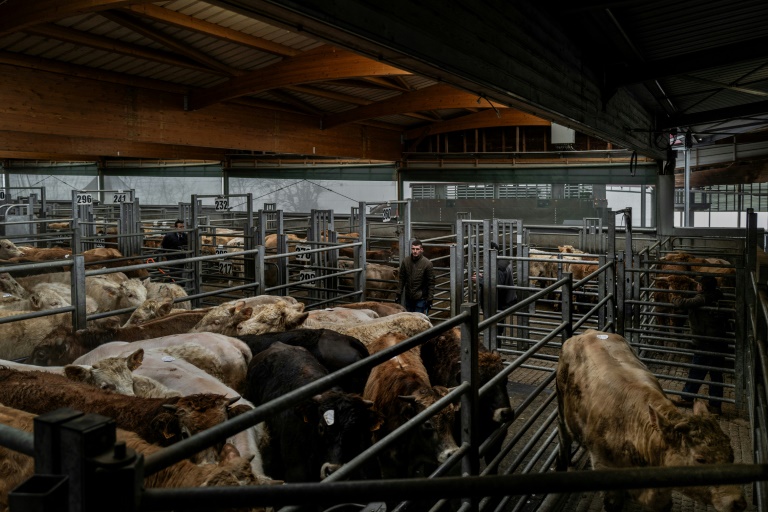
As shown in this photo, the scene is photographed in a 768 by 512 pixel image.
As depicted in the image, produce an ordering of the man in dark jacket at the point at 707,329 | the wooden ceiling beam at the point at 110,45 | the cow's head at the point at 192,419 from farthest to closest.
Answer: the wooden ceiling beam at the point at 110,45 → the man in dark jacket at the point at 707,329 → the cow's head at the point at 192,419

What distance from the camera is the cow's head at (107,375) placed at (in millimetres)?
4516

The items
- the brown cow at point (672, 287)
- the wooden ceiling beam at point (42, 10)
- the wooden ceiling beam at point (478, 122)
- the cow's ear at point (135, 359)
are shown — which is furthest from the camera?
the wooden ceiling beam at point (478, 122)

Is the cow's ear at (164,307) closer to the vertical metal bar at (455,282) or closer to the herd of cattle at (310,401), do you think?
the herd of cattle at (310,401)

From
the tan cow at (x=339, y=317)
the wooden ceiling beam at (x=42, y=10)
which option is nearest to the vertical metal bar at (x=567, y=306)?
the tan cow at (x=339, y=317)

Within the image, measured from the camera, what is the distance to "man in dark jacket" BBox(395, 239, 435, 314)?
9977 mm

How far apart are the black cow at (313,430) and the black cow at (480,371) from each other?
1.16 meters

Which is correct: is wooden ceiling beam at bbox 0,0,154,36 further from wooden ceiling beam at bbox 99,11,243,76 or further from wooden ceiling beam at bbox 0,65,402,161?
wooden ceiling beam at bbox 0,65,402,161

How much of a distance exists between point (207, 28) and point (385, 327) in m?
5.45

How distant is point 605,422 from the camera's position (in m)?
4.20

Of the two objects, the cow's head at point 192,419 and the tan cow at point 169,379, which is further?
the tan cow at point 169,379

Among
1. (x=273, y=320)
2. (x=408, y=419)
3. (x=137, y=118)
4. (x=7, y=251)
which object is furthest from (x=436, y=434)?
(x=7, y=251)

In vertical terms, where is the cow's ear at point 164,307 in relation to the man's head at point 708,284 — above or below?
below

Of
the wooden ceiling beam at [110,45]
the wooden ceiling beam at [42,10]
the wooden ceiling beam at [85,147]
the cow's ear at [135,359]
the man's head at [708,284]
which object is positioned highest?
the wooden ceiling beam at [110,45]

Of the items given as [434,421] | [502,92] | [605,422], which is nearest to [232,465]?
[434,421]
